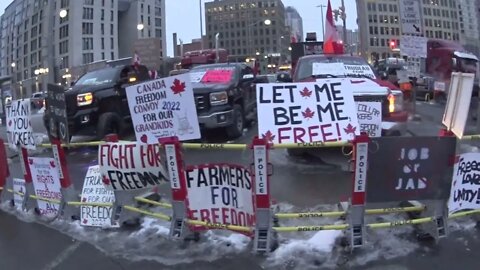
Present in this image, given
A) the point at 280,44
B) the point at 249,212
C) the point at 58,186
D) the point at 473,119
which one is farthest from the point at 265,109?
the point at 280,44

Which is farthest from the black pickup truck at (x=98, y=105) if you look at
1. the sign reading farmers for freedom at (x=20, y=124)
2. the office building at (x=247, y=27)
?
the office building at (x=247, y=27)

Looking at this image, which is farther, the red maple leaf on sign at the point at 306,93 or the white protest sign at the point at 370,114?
the white protest sign at the point at 370,114

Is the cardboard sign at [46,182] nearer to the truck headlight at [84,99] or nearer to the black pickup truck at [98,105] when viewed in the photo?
the black pickup truck at [98,105]

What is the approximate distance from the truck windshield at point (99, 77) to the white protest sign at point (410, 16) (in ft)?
29.2

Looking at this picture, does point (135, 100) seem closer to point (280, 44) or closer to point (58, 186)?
point (58, 186)

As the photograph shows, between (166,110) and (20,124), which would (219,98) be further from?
(166,110)

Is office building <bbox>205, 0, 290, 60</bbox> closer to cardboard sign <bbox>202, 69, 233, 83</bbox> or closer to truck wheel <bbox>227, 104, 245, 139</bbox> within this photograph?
cardboard sign <bbox>202, 69, 233, 83</bbox>

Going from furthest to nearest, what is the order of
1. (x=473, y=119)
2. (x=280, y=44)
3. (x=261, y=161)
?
(x=280, y=44) < (x=473, y=119) < (x=261, y=161)

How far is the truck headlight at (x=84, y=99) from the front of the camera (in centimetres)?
1355

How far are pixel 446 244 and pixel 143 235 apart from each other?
10.8 ft

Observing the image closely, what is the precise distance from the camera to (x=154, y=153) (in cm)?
582

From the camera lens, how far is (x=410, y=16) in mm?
16203

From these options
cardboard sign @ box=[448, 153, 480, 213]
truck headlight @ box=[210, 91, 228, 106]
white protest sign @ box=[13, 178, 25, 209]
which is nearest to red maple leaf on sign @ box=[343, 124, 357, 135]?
cardboard sign @ box=[448, 153, 480, 213]

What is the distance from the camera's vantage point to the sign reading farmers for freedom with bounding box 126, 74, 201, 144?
541 centimetres
